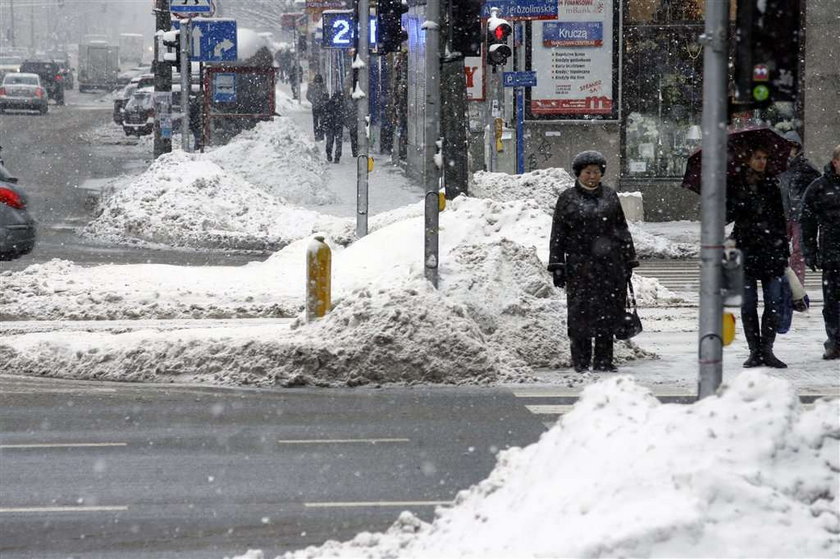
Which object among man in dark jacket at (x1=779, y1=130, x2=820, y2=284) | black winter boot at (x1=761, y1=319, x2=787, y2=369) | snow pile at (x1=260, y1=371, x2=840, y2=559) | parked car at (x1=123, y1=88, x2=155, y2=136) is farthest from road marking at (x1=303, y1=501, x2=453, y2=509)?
parked car at (x1=123, y1=88, x2=155, y2=136)

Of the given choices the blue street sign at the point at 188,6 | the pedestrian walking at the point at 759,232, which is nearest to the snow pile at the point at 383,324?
the pedestrian walking at the point at 759,232

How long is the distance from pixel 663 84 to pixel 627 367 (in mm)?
15613

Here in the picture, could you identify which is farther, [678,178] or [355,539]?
[678,178]

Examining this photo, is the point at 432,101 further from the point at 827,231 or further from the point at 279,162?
the point at 279,162

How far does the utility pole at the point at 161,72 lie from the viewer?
1182 inches

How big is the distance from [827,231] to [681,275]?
7.39 meters

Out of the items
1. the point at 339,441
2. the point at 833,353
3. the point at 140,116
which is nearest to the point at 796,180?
the point at 833,353

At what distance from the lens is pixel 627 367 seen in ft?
40.4

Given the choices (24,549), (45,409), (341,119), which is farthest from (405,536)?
(341,119)

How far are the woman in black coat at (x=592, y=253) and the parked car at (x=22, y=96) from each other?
4887 cm

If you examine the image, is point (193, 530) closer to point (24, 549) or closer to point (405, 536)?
point (24, 549)

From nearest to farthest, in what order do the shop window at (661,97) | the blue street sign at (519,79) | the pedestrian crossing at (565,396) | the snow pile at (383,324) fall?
the pedestrian crossing at (565,396)
the snow pile at (383,324)
the blue street sign at (519,79)
the shop window at (661,97)

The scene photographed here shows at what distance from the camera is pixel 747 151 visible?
11625 mm

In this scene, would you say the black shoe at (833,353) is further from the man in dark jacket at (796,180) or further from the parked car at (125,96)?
the parked car at (125,96)
